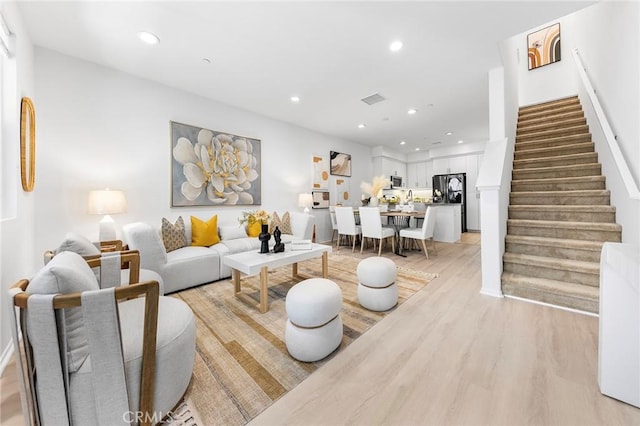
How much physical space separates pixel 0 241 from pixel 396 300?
309 cm

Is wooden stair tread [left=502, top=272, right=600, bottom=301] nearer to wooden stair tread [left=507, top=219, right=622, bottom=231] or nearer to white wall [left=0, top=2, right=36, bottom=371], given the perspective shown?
wooden stair tread [left=507, top=219, right=622, bottom=231]

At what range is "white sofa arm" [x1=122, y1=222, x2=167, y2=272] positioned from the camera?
255 centimetres

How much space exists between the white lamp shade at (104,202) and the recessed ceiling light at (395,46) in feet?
11.3

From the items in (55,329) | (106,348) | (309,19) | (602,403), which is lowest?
(602,403)

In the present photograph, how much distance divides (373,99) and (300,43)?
180cm

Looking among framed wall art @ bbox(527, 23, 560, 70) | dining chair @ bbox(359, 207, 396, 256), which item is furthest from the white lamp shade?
framed wall art @ bbox(527, 23, 560, 70)

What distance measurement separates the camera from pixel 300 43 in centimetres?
249

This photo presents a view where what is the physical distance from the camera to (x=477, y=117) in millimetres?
4832

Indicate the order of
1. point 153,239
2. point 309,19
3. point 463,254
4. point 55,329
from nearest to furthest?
point 55,329, point 309,19, point 153,239, point 463,254

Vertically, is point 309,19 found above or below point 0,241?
above

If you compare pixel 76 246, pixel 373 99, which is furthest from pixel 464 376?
pixel 373 99

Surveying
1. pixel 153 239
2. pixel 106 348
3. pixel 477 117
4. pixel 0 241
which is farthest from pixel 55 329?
pixel 477 117

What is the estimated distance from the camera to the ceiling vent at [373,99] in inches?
149

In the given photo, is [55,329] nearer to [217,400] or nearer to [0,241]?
[217,400]
